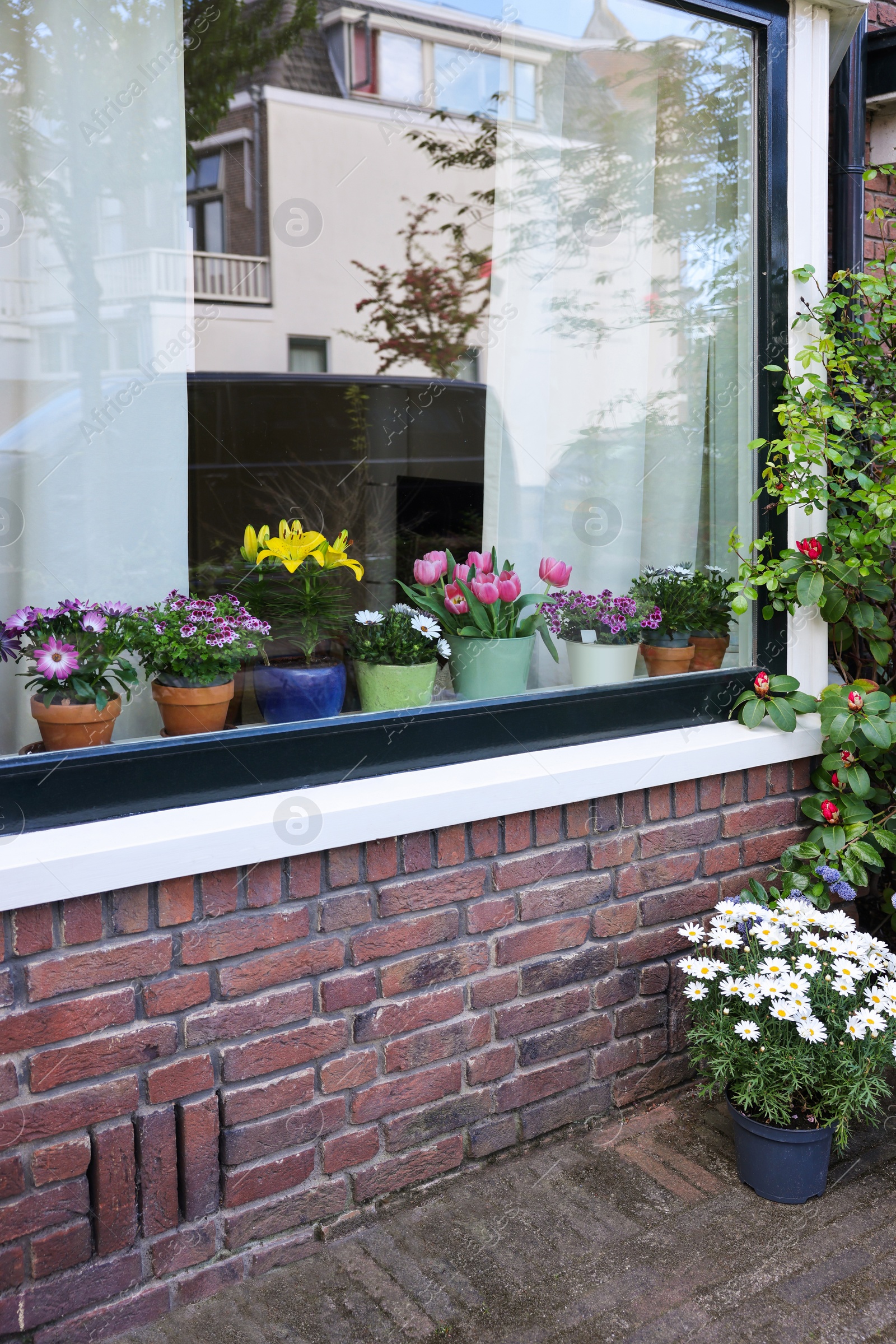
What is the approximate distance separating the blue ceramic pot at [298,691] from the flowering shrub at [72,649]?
0.81 ft

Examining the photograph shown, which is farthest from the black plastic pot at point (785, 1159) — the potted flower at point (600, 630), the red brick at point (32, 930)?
the red brick at point (32, 930)

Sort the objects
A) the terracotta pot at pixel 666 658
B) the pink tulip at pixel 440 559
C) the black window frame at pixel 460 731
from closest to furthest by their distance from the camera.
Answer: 1. the black window frame at pixel 460 731
2. the pink tulip at pixel 440 559
3. the terracotta pot at pixel 666 658

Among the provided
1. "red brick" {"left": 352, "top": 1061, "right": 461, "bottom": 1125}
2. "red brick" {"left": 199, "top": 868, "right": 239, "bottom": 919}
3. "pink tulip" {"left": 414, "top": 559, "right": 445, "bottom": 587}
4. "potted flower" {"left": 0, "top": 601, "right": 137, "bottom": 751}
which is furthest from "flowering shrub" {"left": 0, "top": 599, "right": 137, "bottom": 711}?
"red brick" {"left": 352, "top": 1061, "right": 461, "bottom": 1125}

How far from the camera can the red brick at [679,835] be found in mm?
2322

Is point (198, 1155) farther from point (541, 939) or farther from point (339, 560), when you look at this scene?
point (339, 560)

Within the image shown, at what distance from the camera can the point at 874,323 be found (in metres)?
2.35

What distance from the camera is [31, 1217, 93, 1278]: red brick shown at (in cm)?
165

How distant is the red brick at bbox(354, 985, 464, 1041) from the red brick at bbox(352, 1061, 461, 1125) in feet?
0.32

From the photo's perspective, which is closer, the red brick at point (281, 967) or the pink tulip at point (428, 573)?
the red brick at point (281, 967)

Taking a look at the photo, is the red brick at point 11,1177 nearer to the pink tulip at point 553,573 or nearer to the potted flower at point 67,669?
the potted flower at point 67,669

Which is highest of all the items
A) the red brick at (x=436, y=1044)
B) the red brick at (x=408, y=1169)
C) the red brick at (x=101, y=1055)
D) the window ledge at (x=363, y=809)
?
the window ledge at (x=363, y=809)

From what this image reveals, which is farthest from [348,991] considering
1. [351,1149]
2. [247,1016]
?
[351,1149]

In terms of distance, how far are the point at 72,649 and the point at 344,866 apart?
0.62 meters

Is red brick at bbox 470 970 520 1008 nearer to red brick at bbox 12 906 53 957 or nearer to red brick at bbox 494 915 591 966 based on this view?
red brick at bbox 494 915 591 966
